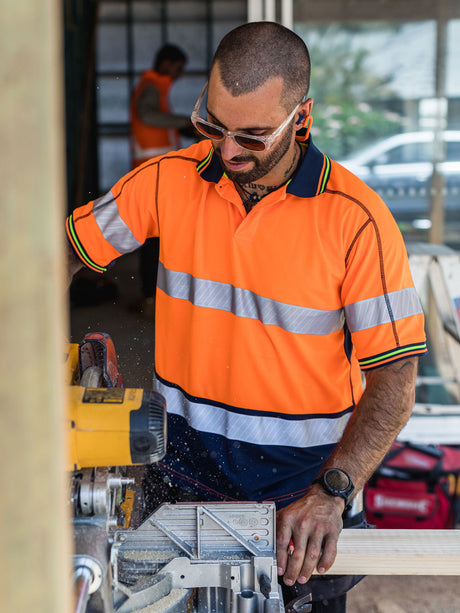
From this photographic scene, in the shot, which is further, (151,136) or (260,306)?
(151,136)

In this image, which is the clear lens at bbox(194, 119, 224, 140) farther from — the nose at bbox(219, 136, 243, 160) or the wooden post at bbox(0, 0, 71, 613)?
the wooden post at bbox(0, 0, 71, 613)

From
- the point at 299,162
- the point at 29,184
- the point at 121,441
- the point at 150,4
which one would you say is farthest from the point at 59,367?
the point at 150,4

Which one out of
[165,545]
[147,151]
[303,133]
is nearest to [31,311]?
[165,545]

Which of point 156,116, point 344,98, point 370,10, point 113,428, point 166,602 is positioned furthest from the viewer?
point 156,116

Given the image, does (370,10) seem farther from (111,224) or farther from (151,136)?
(111,224)

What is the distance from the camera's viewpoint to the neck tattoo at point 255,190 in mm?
1593

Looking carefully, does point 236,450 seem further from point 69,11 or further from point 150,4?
point 150,4

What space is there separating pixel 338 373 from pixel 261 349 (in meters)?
0.20

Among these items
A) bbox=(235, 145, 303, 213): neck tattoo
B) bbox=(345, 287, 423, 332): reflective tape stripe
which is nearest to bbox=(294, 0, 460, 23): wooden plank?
bbox=(235, 145, 303, 213): neck tattoo

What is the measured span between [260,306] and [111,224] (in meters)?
0.45

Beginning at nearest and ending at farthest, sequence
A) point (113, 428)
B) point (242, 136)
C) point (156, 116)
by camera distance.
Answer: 1. point (113, 428)
2. point (242, 136)
3. point (156, 116)

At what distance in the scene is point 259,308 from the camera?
1576 millimetres

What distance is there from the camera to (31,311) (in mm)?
435

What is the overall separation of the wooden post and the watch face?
36.6 inches
